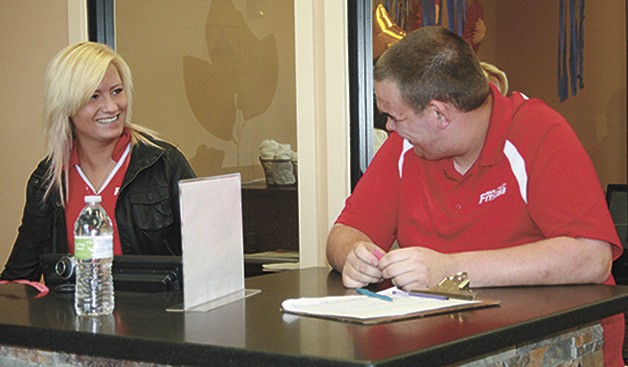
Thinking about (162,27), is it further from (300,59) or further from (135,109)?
(300,59)

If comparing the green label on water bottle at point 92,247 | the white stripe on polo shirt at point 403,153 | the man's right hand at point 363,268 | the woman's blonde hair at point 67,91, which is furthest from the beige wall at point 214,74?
the green label on water bottle at point 92,247

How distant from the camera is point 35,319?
1825 mm

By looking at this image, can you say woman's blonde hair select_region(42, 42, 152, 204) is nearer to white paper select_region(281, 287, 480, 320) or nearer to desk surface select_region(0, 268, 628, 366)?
desk surface select_region(0, 268, 628, 366)

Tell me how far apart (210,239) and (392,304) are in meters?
0.39

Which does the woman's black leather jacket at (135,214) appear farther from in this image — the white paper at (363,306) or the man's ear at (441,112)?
the white paper at (363,306)

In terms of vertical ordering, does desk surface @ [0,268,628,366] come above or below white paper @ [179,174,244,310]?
below

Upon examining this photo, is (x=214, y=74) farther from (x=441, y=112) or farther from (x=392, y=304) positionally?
(x=392, y=304)

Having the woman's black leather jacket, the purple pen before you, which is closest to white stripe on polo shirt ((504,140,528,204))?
the purple pen

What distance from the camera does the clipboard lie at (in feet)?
5.40

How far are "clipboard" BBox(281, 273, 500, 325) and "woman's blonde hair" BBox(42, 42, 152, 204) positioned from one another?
143 cm

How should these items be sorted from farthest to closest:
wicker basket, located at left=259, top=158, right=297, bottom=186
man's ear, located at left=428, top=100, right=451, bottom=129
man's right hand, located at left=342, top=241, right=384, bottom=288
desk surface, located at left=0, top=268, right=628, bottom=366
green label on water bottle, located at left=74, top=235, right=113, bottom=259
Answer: wicker basket, located at left=259, top=158, right=297, bottom=186 < man's ear, located at left=428, top=100, right=451, bottom=129 < man's right hand, located at left=342, top=241, right=384, bottom=288 < green label on water bottle, located at left=74, top=235, right=113, bottom=259 < desk surface, located at left=0, top=268, right=628, bottom=366

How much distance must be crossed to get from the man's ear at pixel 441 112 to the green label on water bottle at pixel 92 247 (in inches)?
33.3

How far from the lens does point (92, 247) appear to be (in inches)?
69.9

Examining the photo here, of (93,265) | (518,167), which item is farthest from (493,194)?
(93,265)
